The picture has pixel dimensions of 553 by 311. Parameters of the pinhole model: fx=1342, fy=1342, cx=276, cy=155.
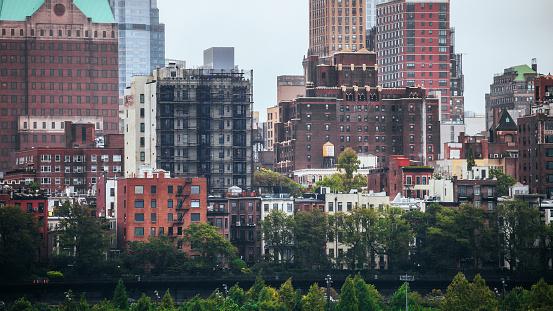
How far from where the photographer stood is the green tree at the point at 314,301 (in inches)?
7559

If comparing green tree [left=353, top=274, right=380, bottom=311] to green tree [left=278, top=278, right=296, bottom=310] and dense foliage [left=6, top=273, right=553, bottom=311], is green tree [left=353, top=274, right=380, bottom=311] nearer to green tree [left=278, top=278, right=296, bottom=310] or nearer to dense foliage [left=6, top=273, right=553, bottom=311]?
dense foliage [left=6, top=273, right=553, bottom=311]

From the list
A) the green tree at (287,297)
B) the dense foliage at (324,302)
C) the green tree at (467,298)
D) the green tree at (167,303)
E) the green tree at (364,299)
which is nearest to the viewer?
the dense foliage at (324,302)

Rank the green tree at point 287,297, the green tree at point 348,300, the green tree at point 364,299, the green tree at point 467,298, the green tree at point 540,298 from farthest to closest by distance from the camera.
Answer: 1. the green tree at point 364,299
2. the green tree at point 287,297
3. the green tree at point 348,300
4. the green tree at point 467,298
5. the green tree at point 540,298

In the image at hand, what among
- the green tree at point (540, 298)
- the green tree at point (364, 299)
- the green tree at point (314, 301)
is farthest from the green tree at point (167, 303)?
the green tree at point (540, 298)

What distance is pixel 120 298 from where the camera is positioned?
19575cm

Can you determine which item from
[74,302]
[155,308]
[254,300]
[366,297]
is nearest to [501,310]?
[366,297]

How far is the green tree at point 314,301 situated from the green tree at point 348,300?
2.71 metres

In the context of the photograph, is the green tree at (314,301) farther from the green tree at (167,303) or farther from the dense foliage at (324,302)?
the green tree at (167,303)

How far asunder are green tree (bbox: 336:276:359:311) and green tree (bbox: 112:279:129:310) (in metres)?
30.9

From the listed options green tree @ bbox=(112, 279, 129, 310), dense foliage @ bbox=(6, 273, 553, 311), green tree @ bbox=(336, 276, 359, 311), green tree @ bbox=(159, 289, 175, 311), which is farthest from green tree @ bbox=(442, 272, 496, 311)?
green tree @ bbox=(112, 279, 129, 310)

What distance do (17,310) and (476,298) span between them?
64766mm

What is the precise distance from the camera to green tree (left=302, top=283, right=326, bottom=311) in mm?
192000

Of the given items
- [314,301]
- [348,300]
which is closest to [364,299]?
[348,300]

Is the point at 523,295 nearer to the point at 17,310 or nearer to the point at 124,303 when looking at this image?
the point at 124,303
